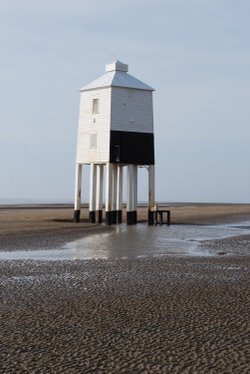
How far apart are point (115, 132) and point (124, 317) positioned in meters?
24.2

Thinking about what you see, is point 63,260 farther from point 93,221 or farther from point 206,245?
point 93,221

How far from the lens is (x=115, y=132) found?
110 ft

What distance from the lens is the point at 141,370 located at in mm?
7062

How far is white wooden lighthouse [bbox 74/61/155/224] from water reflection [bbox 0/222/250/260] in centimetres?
567

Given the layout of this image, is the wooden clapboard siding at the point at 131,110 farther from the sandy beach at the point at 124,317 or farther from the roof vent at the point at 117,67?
the sandy beach at the point at 124,317

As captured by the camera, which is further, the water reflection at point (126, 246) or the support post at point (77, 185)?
the support post at point (77, 185)

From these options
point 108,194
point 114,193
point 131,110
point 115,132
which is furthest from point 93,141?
point 114,193

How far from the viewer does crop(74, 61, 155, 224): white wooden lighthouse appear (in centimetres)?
3366

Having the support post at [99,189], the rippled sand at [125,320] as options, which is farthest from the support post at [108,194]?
the rippled sand at [125,320]

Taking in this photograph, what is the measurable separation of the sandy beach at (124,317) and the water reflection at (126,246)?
6.63 feet

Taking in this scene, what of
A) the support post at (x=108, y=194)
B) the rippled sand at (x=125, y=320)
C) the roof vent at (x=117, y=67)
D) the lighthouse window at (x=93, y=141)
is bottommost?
the rippled sand at (x=125, y=320)

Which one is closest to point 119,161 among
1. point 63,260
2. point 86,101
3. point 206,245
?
point 86,101

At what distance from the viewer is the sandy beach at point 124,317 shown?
7.44 meters

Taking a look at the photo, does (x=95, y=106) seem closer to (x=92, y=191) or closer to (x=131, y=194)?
(x=92, y=191)
